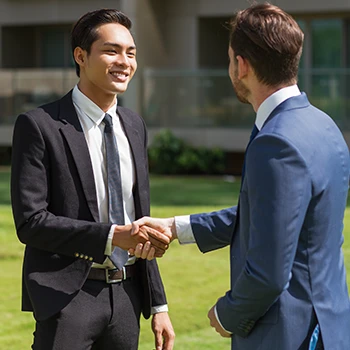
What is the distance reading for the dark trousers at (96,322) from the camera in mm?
3615

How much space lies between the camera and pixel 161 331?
4.04 meters

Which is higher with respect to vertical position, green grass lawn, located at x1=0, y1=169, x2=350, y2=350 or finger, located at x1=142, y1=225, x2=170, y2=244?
finger, located at x1=142, y1=225, x2=170, y2=244

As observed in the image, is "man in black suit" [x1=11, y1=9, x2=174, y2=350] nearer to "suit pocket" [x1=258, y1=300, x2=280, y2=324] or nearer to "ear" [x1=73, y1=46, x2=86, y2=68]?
"ear" [x1=73, y1=46, x2=86, y2=68]

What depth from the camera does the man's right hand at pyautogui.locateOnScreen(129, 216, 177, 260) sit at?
3.72 metres

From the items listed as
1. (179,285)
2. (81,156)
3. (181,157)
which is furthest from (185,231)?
(181,157)

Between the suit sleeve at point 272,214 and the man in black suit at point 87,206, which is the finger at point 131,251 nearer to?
the man in black suit at point 87,206

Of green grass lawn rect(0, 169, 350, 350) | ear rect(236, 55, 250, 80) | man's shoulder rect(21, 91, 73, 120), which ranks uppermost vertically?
ear rect(236, 55, 250, 80)

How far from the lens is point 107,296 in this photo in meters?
3.73

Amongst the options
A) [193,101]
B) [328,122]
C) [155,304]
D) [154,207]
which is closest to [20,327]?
[155,304]

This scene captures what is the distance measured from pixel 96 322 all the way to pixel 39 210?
572 millimetres

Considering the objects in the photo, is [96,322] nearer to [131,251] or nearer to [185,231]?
[131,251]

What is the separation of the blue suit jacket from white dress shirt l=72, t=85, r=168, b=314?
0.88 m

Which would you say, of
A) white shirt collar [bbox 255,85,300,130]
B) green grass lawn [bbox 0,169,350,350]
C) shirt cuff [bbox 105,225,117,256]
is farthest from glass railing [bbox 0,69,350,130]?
white shirt collar [bbox 255,85,300,130]

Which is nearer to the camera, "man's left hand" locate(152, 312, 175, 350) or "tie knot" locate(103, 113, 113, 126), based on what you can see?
"tie knot" locate(103, 113, 113, 126)
